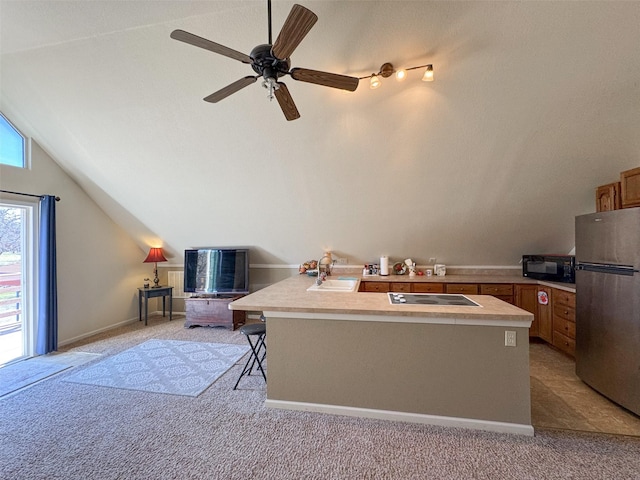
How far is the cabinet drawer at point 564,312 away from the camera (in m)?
3.12

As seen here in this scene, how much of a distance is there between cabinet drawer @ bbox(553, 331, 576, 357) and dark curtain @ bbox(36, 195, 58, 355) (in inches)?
249

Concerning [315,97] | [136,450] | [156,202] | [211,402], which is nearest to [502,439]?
[211,402]

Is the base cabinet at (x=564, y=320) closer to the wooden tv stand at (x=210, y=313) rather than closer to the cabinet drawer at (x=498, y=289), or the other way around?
the cabinet drawer at (x=498, y=289)

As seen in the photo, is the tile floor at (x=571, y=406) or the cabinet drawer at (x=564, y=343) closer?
the tile floor at (x=571, y=406)

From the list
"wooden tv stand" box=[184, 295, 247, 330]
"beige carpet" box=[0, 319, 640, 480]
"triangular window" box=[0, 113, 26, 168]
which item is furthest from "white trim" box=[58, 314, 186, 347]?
"triangular window" box=[0, 113, 26, 168]

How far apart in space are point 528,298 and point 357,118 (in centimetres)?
331

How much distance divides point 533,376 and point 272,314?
2788mm

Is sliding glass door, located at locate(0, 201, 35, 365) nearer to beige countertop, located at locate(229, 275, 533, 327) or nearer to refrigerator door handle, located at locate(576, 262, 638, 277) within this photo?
beige countertop, located at locate(229, 275, 533, 327)

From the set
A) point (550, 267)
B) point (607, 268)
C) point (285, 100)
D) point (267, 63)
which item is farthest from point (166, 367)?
point (550, 267)

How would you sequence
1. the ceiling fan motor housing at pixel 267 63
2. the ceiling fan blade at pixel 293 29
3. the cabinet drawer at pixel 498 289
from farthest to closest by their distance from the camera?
the cabinet drawer at pixel 498 289
the ceiling fan motor housing at pixel 267 63
the ceiling fan blade at pixel 293 29

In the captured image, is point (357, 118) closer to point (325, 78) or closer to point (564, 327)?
point (325, 78)

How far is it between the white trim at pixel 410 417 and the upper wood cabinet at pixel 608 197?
94.0 inches

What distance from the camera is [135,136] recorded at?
10.3 ft

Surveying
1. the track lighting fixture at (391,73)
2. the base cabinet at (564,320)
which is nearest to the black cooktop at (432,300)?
the base cabinet at (564,320)
